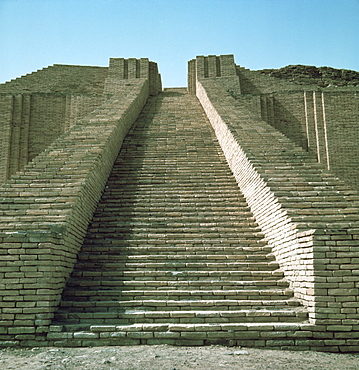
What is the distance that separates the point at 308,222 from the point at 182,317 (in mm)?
1310

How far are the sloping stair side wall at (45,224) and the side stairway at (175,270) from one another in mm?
170

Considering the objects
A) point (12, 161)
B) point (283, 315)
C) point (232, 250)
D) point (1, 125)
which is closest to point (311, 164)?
point (232, 250)

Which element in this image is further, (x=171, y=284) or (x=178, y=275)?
(x=178, y=275)

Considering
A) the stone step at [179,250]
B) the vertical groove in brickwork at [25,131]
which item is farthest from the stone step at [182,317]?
the vertical groove in brickwork at [25,131]

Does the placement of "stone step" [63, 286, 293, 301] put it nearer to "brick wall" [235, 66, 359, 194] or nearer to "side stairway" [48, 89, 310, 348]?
"side stairway" [48, 89, 310, 348]

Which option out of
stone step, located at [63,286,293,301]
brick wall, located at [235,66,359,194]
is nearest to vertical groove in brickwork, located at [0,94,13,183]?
brick wall, located at [235,66,359,194]

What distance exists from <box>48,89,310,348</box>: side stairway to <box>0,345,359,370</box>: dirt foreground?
0.13m

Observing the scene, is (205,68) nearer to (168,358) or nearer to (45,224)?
(45,224)

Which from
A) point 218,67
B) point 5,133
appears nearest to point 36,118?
point 5,133

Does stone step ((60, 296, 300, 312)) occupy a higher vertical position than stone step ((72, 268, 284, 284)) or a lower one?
lower

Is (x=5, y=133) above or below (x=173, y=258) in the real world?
above

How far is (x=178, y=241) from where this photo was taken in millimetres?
4105

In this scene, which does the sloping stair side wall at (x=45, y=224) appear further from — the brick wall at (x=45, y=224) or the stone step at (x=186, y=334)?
the stone step at (x=186, y=334)

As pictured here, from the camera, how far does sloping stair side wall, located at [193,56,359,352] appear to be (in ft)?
9.86
